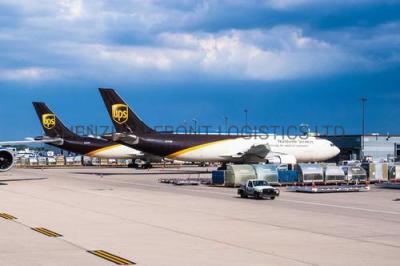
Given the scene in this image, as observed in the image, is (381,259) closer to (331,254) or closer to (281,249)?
(331,254)

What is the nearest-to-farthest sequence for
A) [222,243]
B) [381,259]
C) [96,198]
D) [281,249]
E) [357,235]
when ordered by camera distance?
[381,259] < [281,249] < [222,243] < [357,235] < [96,198]

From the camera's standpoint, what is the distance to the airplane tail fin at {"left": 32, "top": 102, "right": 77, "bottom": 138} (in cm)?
8006

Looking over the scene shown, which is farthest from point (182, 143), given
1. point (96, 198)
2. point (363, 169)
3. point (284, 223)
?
point (284, 223)

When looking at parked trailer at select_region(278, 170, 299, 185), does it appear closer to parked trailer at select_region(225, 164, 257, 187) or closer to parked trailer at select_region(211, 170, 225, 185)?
parked trailer at select_region(225, 164, 257, 187)

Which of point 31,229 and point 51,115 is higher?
point 51,115

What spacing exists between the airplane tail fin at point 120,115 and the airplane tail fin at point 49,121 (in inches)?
640

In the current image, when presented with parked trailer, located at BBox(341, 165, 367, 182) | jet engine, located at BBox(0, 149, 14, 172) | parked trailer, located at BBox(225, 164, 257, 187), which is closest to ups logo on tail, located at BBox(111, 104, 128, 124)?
jet engine, located at BBox(0, 149, 14, 172)

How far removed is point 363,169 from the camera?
2115 inches

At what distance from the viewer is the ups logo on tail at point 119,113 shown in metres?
66.5

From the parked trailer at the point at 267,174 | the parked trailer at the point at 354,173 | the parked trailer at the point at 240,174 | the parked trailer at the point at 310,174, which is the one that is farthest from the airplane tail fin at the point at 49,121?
the parked trailer at the point at 354,173

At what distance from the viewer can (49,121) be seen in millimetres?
81062

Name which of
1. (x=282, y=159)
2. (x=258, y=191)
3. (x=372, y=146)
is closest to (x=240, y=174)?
(x=258, y=191)

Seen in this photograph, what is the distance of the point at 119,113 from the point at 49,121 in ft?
60.8

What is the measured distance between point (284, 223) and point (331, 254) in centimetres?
751
